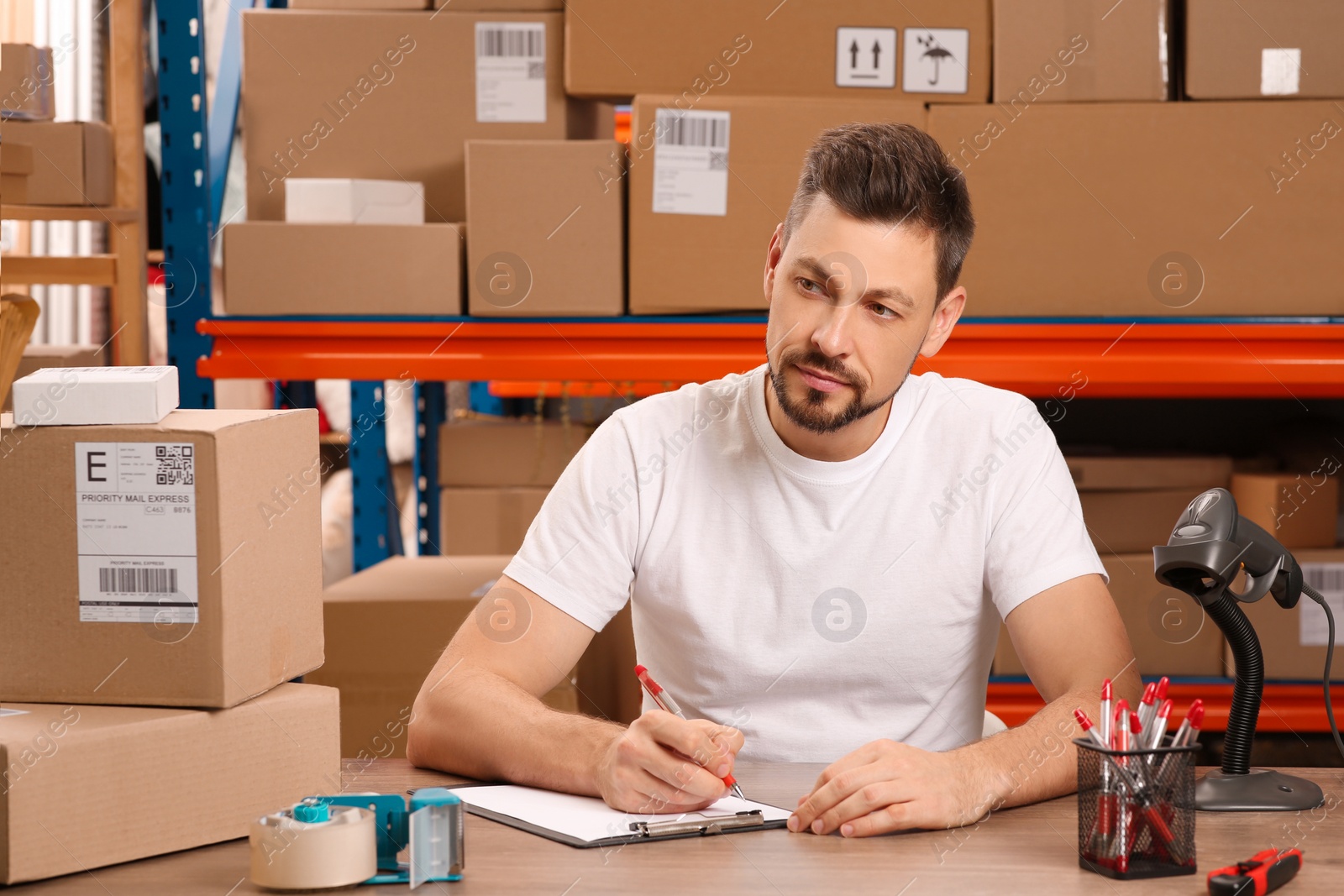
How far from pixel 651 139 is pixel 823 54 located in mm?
315

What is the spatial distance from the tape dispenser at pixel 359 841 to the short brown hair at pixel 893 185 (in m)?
0.81

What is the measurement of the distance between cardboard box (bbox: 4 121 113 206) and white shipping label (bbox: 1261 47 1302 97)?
1911mm

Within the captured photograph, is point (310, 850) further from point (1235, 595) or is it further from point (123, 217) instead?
point (123, 217)

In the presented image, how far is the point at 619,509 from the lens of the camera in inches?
57.5

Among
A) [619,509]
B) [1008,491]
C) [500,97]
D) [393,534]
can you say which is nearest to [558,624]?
[619,509]

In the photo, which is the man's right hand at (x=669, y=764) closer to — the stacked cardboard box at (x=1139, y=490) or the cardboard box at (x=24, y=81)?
the stacked cardboard box at (x=1139, y=490)

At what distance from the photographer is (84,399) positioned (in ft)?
3.17

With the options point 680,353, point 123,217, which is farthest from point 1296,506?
point 123,217

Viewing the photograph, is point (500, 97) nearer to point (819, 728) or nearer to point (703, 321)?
point (703, 321)

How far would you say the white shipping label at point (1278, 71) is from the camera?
1.96 m

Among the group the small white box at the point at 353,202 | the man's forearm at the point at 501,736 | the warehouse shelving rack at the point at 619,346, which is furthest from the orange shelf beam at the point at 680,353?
the man's forearm at the point at 501,736

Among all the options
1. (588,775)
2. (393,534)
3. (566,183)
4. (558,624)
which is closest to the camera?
(588,775)

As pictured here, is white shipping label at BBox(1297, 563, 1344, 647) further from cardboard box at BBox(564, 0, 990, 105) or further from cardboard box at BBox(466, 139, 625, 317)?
Answer: cardboard box at BBox(466, 139, 625, 317)

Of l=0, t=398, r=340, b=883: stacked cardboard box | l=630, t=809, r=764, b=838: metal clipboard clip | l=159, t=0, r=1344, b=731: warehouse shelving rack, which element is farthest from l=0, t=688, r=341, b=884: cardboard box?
l=159, t=0, r=1344, b=731: warehouse shelving rack
